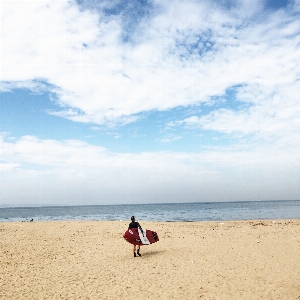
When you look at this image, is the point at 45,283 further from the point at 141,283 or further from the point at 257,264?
the point at 257,264

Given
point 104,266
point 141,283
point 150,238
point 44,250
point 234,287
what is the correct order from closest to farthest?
1. point 234,287
2. point 141,283
3. point 104,266
4. point 150,238
5. point 44,250

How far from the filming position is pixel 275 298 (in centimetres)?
886

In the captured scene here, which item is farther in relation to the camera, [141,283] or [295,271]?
[295,271]

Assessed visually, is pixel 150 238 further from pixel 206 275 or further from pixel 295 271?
pixel 295 271

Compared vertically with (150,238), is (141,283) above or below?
below

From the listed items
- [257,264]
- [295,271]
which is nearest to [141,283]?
[257,264]

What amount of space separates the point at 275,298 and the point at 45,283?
842 centimetres

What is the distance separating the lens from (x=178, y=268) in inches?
493

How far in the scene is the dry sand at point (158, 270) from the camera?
9.71 metres

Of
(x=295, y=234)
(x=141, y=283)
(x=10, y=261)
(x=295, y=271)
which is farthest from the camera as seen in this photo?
(x=295, y=234)

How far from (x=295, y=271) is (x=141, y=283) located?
6.45m

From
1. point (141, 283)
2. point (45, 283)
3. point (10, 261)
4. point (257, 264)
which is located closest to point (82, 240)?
point (10, 261)

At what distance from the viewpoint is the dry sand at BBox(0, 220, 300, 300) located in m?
9.71

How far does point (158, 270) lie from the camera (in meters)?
12.3
